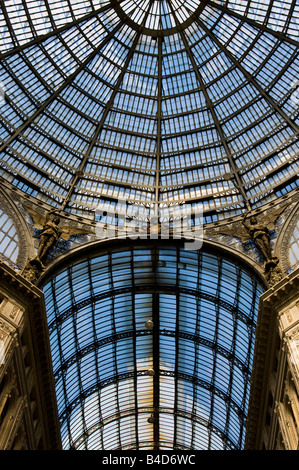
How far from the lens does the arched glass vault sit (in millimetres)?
33031

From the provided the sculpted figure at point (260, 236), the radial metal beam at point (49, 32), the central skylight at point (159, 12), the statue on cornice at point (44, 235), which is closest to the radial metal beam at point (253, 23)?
the central skylight at point (159, 12)

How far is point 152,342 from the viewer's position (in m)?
40.2

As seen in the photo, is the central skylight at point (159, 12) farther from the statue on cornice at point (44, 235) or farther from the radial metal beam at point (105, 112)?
the statue on cornice at point (44, 235)

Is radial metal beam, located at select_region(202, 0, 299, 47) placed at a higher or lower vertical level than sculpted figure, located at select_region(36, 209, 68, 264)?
higher

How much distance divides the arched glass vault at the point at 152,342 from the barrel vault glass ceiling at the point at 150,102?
188 inches

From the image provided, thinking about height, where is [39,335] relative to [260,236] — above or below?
A: below

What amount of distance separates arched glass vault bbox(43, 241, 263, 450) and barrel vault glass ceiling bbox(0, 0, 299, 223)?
477 centimetres

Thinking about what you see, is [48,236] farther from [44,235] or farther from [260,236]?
[260,236]

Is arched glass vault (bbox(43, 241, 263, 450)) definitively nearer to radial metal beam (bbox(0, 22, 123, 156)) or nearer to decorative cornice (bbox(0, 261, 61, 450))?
decorative cornice (bbox(0, 261, 61, 450))

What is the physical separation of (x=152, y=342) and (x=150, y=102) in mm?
21226

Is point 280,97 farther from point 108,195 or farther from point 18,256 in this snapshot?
point 18,256

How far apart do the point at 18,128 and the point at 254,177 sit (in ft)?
59.9

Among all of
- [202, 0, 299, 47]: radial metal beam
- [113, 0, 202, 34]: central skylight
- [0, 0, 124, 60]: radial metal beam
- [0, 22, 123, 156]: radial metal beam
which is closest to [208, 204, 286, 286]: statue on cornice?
[202, 0, 299, 47]: radial metal beam

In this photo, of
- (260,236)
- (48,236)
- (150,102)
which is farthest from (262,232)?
(150,102)
